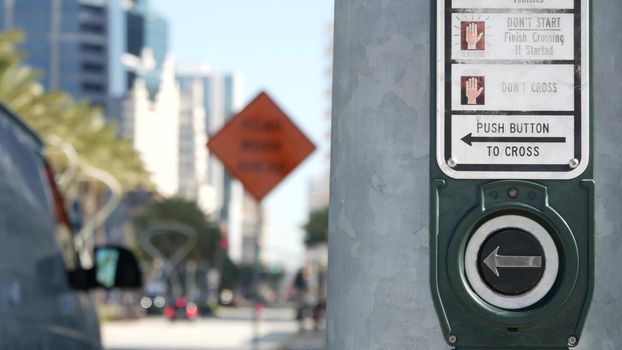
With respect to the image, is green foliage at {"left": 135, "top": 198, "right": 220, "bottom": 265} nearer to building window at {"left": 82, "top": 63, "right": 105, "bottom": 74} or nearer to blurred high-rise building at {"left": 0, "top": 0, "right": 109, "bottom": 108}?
blurred high-rise building at {"left": 0, "top": 0, "right": 109, "bottom": 108}

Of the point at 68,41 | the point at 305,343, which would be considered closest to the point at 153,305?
the point at 305,343

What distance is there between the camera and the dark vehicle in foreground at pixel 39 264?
5.10 metres

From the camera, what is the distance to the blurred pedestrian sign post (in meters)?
12.6

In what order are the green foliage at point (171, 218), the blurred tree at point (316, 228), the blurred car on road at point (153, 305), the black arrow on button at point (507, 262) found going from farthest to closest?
the green foliage at point (171, 218)
the blurred tree at point (316, 228)
the blurred car on road at point (153, 305)
the black arrow on button at point (507, 262)

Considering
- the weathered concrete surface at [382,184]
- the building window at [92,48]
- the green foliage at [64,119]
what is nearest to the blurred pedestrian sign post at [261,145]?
the weathered concrete surface at [382,184]

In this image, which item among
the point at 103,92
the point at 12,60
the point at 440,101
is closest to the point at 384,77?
the point at 440,101

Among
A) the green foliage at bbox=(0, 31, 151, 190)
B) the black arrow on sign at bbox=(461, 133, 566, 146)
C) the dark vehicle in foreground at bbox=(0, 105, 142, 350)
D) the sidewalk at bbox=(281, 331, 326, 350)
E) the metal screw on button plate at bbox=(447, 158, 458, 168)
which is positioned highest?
the green foliage at bbox=(0, 31, 151, 190)

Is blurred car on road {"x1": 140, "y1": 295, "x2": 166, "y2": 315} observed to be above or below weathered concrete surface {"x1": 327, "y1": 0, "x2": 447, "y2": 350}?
below

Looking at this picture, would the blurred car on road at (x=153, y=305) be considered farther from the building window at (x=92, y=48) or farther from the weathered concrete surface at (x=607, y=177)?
the building window at (x=92, y=48)

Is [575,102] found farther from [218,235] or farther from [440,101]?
[218,235]

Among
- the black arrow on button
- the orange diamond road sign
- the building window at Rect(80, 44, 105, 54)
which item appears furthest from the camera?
the building window at Rect(80, 44, 105, 54)

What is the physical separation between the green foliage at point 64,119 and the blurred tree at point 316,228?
116 feet

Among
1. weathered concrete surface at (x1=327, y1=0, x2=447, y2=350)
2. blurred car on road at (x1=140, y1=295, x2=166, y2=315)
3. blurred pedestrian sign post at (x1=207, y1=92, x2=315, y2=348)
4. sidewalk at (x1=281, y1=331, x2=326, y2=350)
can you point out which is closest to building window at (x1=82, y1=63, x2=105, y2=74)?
blurred car on road at (x1=140, y1=295, x2=166, y2=315)

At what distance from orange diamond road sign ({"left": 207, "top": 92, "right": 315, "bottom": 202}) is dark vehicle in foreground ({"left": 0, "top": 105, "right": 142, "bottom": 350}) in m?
5.85
